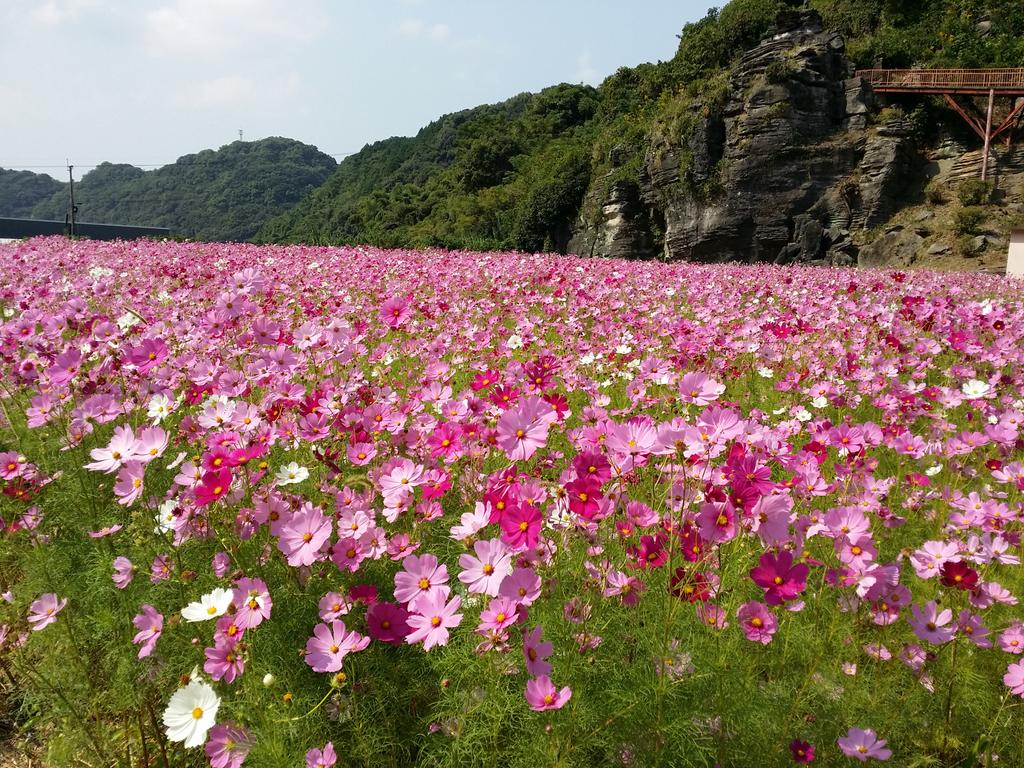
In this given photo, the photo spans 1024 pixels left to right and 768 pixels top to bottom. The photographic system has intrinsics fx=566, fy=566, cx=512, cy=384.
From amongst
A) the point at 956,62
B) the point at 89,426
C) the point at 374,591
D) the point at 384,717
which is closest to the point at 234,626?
the point at 374,591

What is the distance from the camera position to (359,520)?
1.61 metres

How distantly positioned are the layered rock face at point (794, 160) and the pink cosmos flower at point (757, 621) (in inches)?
1074

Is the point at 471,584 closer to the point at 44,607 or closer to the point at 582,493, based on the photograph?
the point at 582,493

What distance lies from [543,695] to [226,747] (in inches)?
26.5

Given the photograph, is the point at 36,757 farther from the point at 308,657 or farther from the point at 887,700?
the point at 887,700

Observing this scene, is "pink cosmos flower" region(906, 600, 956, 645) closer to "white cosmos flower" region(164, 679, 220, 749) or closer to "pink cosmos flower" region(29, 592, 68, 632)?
"white cosmos flower" region(164, 679, 220, 749)

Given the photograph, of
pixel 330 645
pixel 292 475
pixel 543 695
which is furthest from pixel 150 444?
pixel 543 695

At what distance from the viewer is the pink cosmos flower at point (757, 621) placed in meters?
1.45

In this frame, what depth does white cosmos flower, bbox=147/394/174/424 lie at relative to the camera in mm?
1898

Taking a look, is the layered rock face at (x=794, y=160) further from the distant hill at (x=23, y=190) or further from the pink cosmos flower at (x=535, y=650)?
the distant hill at (x=23, y=190)

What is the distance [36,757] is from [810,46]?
33028 mm

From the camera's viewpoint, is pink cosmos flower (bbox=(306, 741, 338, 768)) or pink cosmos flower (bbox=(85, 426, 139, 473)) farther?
pink cosmos flower (bbox=(85, 426, 139, 473))

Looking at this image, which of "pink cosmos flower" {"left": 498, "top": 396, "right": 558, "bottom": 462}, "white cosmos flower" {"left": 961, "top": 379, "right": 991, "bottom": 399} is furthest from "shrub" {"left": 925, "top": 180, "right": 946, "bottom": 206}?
"pink cosmos flower" {"left": 498, "top": 396, "right": 558, "bottom": 462}

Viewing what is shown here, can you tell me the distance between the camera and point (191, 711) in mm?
1156
